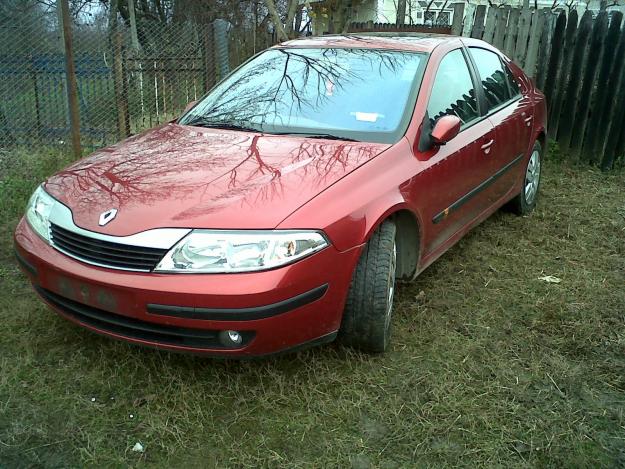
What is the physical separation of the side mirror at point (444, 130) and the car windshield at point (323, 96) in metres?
0.17

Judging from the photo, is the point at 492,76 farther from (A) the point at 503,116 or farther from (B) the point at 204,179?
(B) the point at 204,179

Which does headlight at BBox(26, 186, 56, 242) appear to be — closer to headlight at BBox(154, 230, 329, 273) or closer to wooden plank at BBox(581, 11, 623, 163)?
headlight at BBox(154, 230, 329, 273)

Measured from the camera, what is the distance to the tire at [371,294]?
2.81m

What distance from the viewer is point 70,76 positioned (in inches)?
219

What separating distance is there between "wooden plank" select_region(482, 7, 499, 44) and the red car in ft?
13.5

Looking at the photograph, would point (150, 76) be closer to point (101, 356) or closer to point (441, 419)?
point (101, 356)

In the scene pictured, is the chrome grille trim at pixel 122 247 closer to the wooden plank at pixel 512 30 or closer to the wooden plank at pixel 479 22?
the wooden plank at pixel 512 30

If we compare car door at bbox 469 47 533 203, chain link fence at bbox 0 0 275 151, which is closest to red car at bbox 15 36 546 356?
car door at bbox 469 47 533 203

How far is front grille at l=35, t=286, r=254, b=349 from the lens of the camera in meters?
2.49

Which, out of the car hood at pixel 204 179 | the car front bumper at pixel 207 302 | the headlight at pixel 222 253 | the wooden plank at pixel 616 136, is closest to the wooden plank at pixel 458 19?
the wooden plank at pixel 616 136

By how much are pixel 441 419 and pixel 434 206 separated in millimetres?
1223

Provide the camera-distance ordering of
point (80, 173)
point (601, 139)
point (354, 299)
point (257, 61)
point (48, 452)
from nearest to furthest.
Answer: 1. point (48, 452)
2. point (354, 299)
3. point (80, 173)
4. point (257, 61)
5. point (601, 139)

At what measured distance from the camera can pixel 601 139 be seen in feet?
22.7

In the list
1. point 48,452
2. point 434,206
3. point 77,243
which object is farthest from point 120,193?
point 434,206
